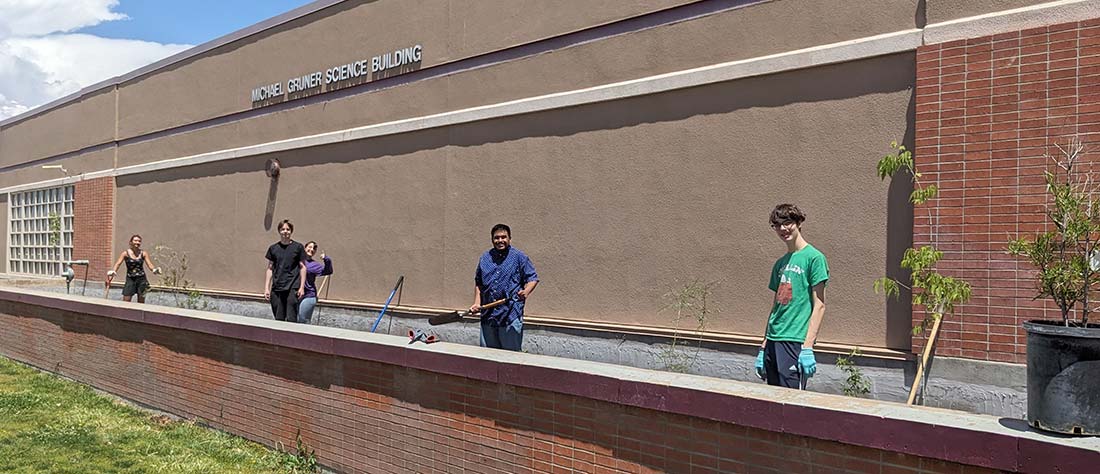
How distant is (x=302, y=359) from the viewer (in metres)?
6.52

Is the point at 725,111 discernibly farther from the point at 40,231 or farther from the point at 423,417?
the point at 40,231

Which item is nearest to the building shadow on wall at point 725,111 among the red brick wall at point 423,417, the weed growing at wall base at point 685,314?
the weed growing at wall base at point 685,314

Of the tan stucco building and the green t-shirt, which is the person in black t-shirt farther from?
the green t-shirt

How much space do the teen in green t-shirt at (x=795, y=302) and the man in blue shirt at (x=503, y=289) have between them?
108 inches

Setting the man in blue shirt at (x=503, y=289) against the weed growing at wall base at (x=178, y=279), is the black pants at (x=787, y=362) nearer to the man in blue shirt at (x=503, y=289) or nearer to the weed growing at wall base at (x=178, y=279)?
the man in blue shirt at (x=503, y=289)

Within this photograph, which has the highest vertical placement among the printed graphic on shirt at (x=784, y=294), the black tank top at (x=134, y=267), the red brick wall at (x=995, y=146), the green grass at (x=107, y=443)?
the red brick wall at (x=995, y=146)

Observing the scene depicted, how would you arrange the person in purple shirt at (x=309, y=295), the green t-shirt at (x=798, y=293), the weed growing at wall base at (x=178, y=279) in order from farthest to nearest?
1. the weed growing at wall base at (x=178, y=279)
2. the person in purple shirt at (x=309, y=295)
3. the green t-shirt at (x=798, y=293)

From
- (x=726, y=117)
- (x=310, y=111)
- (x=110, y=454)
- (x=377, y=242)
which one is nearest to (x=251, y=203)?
(x=310, y=111)

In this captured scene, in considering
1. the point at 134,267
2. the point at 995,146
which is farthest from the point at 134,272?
the point at 995,146

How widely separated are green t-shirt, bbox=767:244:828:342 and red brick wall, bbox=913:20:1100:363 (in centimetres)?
218

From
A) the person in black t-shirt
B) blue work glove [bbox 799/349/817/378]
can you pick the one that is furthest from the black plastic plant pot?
the person in black t-shirt

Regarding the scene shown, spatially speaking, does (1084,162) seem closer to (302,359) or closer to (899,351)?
(899,351)

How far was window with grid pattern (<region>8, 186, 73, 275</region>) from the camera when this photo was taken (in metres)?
21.9

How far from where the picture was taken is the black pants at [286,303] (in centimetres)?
1033
